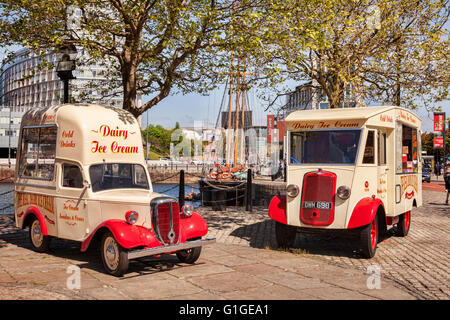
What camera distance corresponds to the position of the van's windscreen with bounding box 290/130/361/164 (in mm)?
9438

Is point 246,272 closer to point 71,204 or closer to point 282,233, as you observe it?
point 282,233

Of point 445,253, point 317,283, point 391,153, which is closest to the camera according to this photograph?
point 317,283

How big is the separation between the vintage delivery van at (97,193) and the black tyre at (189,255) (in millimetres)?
17

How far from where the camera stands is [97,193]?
8297 millimetres

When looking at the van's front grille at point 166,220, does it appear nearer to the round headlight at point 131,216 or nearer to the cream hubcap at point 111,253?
the round headlight at point 131,216

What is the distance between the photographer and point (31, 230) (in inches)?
383

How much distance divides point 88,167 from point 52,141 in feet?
4.27

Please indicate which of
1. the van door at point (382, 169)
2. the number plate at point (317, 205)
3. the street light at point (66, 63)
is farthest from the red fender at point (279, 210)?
the street light at point (66, 63)

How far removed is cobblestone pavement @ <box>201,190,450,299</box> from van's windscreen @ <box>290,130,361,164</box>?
4.92 ft

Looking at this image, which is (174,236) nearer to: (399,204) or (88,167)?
(88,167)

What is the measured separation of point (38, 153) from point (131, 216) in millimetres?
3278

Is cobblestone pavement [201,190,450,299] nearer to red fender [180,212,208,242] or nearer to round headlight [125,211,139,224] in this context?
red fender [180,212,208,242]
